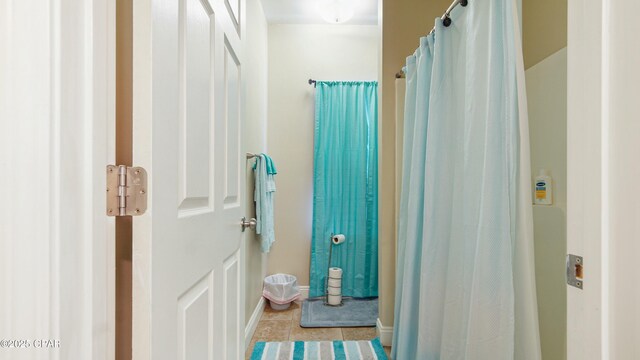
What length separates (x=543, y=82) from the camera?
1383 mm

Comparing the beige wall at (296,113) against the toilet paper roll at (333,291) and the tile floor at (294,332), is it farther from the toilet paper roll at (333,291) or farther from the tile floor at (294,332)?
the tile floor at (294,332)

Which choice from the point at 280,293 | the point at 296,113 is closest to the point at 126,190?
the point at 280,293

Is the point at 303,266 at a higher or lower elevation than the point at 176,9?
lower

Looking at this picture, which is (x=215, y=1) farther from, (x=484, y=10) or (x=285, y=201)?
(x=285, y=201)

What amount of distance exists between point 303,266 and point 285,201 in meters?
0.68

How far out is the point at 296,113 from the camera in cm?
Result: 292

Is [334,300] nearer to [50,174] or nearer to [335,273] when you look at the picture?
[335,273]

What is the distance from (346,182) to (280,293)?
1.18m

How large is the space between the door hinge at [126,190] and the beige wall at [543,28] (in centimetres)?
172

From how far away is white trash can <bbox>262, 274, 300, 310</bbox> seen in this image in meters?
2.54

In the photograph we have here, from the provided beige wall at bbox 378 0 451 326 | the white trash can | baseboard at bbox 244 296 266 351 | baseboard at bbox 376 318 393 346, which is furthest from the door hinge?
the white trash can
